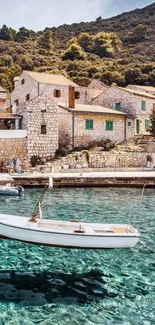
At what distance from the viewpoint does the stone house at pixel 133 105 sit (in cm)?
4206

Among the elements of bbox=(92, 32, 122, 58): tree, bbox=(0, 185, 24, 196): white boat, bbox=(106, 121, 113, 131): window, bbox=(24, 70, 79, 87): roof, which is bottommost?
bbox=(0, 185, 24, 196): white boat

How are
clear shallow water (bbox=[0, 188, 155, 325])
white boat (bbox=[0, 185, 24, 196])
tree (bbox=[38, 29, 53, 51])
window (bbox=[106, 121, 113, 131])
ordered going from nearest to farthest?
clear shallow water (bbox=[0, 188, 155, 325])
white boat (bbox=[0, 185, 24, 196])
window (bbox=[106, 121, 113, 131])
tree (bbox=[38, 29, 53, 51])

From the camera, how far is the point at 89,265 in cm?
1221

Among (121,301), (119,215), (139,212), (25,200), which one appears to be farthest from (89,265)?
(25,200)

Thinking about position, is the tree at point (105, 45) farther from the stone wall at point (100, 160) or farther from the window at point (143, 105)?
the stone wall at point (100, 160)

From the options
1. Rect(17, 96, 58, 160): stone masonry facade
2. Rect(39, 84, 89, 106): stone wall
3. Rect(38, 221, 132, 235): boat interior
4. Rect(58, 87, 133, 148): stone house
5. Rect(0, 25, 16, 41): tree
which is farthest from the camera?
Rect(0, 25, 16, 41): tree

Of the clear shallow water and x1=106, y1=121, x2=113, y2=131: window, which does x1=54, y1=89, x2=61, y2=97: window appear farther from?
the clear shallow water

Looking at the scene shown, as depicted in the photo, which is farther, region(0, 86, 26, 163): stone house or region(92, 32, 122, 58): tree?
region(92, 32, 122, 58): tree

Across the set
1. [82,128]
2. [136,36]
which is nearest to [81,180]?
[82,128]

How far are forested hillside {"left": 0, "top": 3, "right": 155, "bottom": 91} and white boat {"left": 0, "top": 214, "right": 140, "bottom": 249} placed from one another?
53132mm

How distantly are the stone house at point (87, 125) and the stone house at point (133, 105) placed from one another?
5.40ft

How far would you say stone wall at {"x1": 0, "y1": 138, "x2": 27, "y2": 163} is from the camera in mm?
33562

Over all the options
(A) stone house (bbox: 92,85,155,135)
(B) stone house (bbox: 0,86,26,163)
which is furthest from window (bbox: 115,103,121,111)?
(B) stone house (bbox: 0,86,26,163)

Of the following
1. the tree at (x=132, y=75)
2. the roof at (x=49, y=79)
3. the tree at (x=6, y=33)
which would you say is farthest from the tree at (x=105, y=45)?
the roof at (x=49, y=79)
